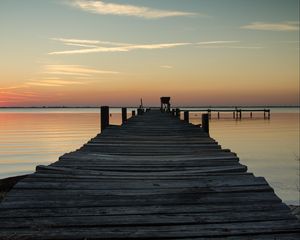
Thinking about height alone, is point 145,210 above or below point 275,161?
above

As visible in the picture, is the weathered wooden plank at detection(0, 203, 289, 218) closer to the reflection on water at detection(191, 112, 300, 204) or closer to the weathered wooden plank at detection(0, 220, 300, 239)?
the weathered wooden plank at detection(0, 220, 300, 239)

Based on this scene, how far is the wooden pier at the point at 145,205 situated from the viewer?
309cm

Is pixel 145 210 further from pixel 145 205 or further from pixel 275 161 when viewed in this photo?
pixel 275 161

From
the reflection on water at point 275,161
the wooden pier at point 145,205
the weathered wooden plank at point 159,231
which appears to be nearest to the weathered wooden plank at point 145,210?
the wooden pier at point 145,205

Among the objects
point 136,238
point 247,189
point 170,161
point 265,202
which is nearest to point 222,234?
point 136,238

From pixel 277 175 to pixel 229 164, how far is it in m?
19.5

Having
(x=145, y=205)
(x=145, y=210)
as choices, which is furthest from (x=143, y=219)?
(x=145, y=205)

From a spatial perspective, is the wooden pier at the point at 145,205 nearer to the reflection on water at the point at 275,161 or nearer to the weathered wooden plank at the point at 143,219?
the weathered wooden plank at the point at 143,219

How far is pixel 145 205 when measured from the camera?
382cm

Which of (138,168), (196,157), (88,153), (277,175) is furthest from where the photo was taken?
(277,175)

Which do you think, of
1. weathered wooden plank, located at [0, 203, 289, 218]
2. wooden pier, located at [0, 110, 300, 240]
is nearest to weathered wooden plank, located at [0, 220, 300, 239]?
wooden pier, located at [0, 110, 300, 240]

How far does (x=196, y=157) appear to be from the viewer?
7.06m

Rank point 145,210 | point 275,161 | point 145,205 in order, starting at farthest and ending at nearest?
point 275,161 < point 145,205 < point 145,210

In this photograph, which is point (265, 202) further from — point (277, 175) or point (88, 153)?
point (277, 175)
